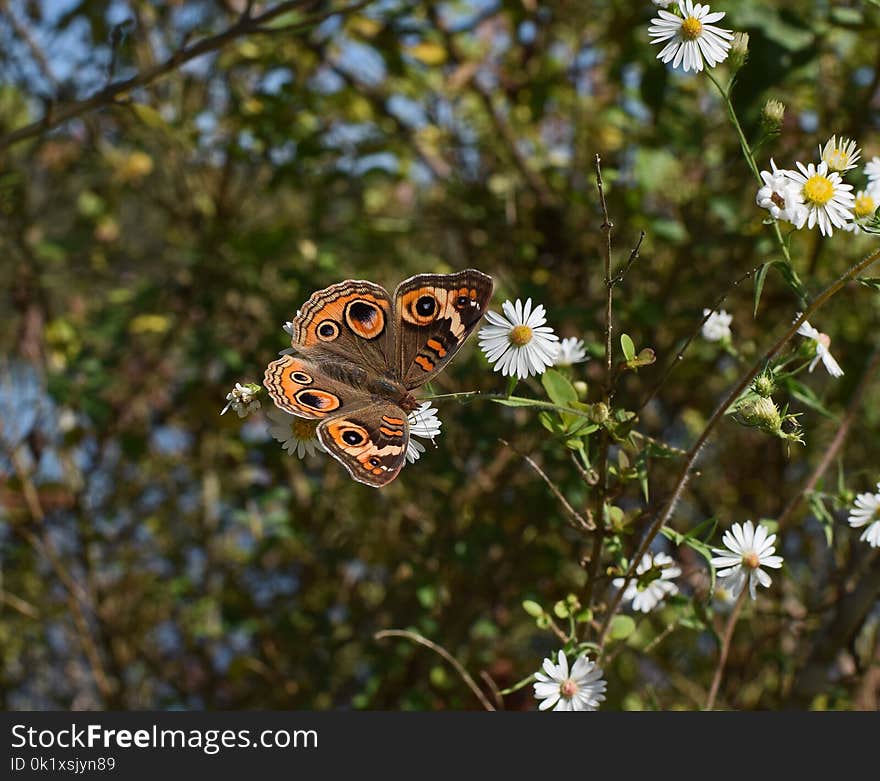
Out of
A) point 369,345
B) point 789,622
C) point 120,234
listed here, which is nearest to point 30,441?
point 120,234

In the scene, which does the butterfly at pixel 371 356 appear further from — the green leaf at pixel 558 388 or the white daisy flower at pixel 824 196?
the white daisy flower at pixel 824 196

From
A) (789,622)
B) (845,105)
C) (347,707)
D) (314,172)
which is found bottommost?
(789,622)

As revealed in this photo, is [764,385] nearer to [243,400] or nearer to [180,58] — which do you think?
[243,400]

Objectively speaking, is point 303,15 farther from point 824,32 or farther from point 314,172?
point 824,32

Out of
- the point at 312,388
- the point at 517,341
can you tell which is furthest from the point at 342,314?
the point at 517,341

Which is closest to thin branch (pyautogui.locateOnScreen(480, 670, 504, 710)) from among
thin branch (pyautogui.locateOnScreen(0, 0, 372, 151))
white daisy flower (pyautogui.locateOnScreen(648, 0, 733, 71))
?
white daisy flower (pyautogui.locateOnScreen(648, 0, 733, 71))
